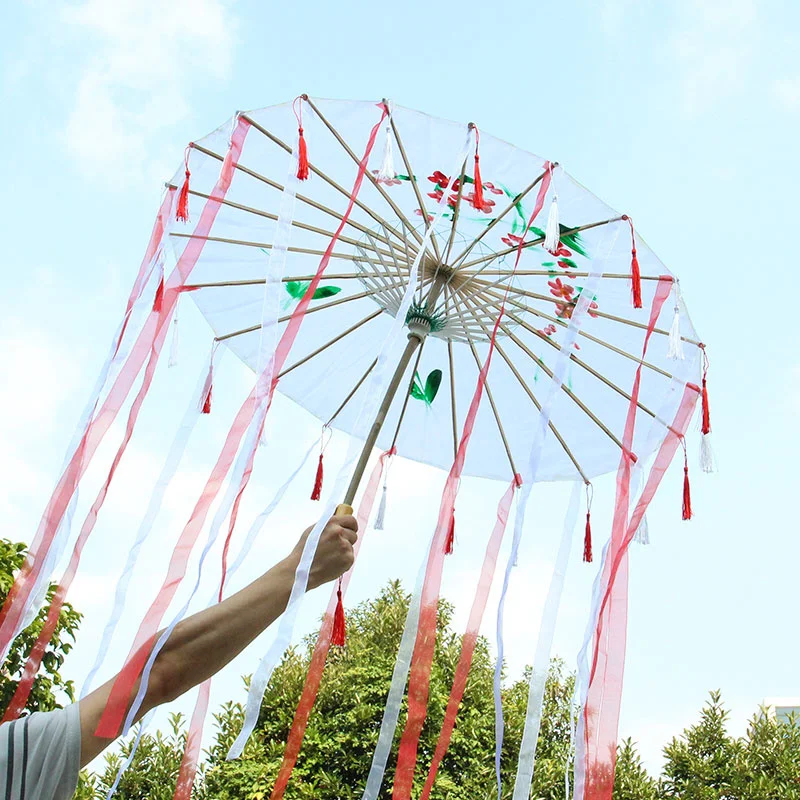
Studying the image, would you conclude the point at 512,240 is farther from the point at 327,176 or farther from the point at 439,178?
the point at 327,176

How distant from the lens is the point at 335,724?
866cm

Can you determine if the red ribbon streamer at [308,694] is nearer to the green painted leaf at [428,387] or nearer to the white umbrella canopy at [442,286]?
the white umbrella canopy at [442,286]

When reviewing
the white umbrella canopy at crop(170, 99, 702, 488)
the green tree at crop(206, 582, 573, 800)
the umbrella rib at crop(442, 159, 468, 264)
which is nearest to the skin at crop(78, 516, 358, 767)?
the white umbrella canopy at crop(170, 99, 702, 488)

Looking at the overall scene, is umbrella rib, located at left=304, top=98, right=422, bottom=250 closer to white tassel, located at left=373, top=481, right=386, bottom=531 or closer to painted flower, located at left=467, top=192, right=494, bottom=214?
painted flower, located at left=467, top=192, right=494, bottom=214

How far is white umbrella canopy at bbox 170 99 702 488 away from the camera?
11.3 ft

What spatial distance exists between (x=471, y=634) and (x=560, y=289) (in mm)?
1592

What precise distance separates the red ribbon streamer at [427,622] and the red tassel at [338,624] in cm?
29

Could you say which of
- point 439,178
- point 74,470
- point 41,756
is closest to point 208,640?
point 41,756

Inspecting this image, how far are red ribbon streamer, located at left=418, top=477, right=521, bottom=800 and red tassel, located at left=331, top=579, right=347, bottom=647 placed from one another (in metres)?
0.45

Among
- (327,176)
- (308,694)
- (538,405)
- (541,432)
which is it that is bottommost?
(308,694)

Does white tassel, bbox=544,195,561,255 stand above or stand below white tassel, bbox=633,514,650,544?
above

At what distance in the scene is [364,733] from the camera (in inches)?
336

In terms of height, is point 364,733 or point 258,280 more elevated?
point 258,280

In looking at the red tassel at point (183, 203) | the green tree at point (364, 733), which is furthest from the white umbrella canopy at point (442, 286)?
the green tree at point (364, 733)
